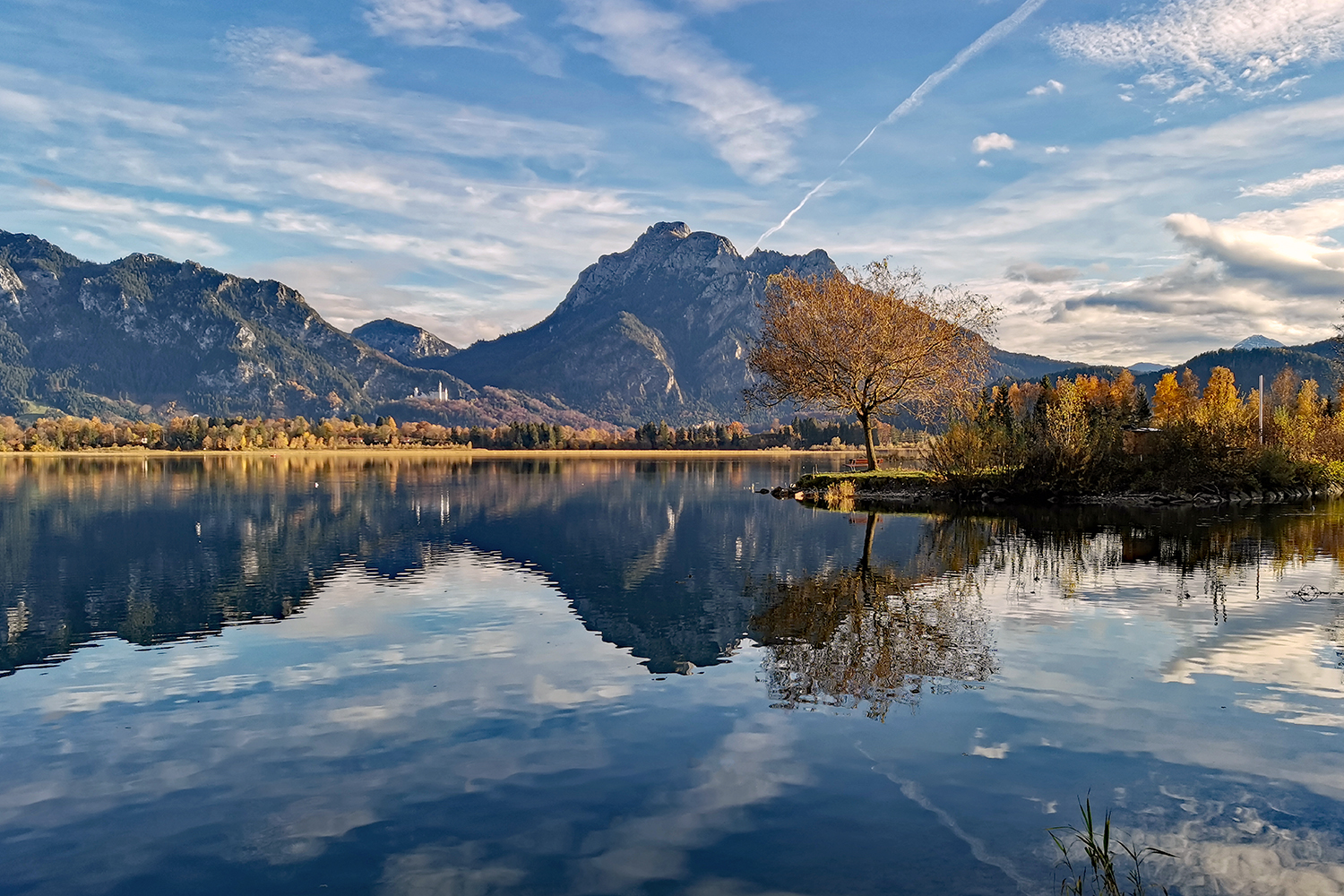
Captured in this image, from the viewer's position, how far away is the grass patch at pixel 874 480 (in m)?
56.6

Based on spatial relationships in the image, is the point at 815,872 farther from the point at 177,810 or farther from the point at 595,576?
the point at 595,576

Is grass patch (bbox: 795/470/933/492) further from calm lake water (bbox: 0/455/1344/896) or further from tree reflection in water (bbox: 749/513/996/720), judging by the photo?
tree reflection in water (bbox: 749/513/996/720)

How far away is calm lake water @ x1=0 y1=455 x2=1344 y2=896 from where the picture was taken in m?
8.57

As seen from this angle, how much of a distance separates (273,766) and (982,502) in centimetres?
4771

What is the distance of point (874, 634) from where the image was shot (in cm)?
1764

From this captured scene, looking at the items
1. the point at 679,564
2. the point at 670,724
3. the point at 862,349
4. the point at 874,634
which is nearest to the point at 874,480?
the point at 862,349

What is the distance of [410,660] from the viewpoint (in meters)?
16.9

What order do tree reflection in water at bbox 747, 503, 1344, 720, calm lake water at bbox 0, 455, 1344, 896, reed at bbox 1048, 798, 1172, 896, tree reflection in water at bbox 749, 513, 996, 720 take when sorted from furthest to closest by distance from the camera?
tree reflection in water at bbox 747, 503, 1344, 720
tree reflection in water at bbox 749, 513, 996, 720
calm lake water at bbox 0, 455, 1344, 896
reed at bbox 1048, 798, 1172, 896

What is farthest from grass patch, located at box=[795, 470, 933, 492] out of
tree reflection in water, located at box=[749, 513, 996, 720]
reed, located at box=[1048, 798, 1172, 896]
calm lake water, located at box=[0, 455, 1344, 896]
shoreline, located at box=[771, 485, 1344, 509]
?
reed, located at box=[1048, 798, 1172, 896]

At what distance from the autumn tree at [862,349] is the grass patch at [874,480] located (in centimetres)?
439

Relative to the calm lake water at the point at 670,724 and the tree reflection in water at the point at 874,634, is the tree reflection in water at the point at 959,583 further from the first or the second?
the calm lake water at the point at 670,724

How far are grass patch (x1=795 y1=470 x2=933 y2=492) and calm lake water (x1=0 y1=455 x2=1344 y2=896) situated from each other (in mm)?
27006

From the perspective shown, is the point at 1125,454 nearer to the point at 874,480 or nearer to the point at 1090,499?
the point at 1090,499

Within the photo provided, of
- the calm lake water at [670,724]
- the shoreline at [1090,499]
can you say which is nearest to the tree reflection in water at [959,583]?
the calm lake water at [670,724]
